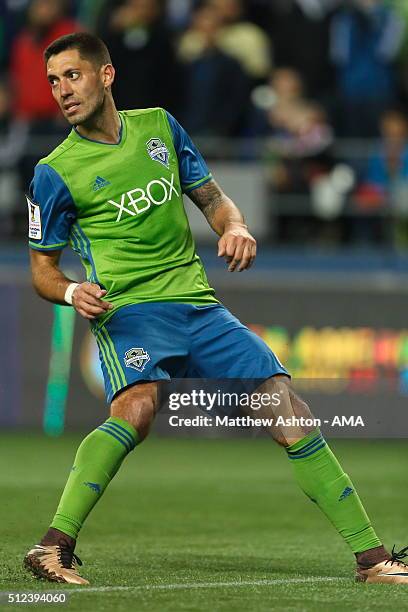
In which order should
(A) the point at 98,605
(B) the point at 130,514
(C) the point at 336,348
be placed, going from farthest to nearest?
(C) the point at 336,348
(B) the point at 130,514
(A) the point at 98,605

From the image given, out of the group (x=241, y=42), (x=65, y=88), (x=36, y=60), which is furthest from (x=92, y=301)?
(x=241, y=42)

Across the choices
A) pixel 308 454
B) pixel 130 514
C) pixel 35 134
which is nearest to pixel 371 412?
pixel 308 454

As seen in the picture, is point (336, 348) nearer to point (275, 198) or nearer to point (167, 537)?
point (275, 198)

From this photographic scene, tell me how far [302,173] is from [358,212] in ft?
2.11

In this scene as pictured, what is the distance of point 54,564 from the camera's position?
5672 mm

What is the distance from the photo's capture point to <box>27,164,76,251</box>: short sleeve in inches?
236

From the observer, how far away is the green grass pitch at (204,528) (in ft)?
18.2

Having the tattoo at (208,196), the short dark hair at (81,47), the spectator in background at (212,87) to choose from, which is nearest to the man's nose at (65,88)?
the short dark hair at (81,47)

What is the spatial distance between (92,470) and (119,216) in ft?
3.33

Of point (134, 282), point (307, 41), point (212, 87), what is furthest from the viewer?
point (307, 41)

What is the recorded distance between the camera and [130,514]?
8.72 meters

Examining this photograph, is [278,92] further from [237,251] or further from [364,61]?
[237,251]

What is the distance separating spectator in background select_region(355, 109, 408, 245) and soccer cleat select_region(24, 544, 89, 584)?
892cm

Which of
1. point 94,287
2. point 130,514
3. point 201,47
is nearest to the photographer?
point 94,287
